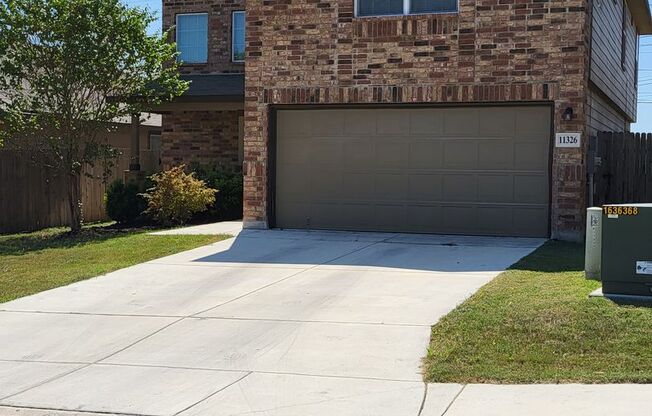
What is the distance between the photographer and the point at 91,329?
8336mm

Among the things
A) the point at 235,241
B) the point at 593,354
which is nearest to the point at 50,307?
the point at 235,241

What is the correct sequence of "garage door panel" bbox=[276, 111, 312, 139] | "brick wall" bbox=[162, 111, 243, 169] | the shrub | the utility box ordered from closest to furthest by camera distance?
the utility box
"garage door panel" bbox=[276, 111, 312, 139]
the shrub
"brick wall" bbox=[162, 111, 243, 169]

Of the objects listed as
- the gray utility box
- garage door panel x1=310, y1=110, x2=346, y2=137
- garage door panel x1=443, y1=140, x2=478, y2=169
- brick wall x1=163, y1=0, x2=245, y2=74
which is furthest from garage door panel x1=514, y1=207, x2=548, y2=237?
brick wall x1=163, y1=0, x2=245, y2=74

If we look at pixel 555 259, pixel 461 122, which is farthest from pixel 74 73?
pixel 555 259

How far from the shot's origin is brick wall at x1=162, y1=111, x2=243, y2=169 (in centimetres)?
2184

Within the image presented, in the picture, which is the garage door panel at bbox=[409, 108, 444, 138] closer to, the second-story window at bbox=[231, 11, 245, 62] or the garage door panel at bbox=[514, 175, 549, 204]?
the garage door panel at bbox=[514, 175, 549, 204]

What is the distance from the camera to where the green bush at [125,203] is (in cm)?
1844

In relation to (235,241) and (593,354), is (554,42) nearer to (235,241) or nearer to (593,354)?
(235,241)

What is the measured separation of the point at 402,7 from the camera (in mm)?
14602

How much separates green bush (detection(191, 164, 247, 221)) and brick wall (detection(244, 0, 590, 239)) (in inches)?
131

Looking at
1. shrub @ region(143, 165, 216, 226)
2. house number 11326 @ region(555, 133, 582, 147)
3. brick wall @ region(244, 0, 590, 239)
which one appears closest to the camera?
house number 11326 @ region(555, 133, 582, 147)

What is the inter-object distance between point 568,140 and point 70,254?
8.41 m

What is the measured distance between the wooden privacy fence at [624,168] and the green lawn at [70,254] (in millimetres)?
7417

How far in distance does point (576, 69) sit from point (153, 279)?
7712 mm
